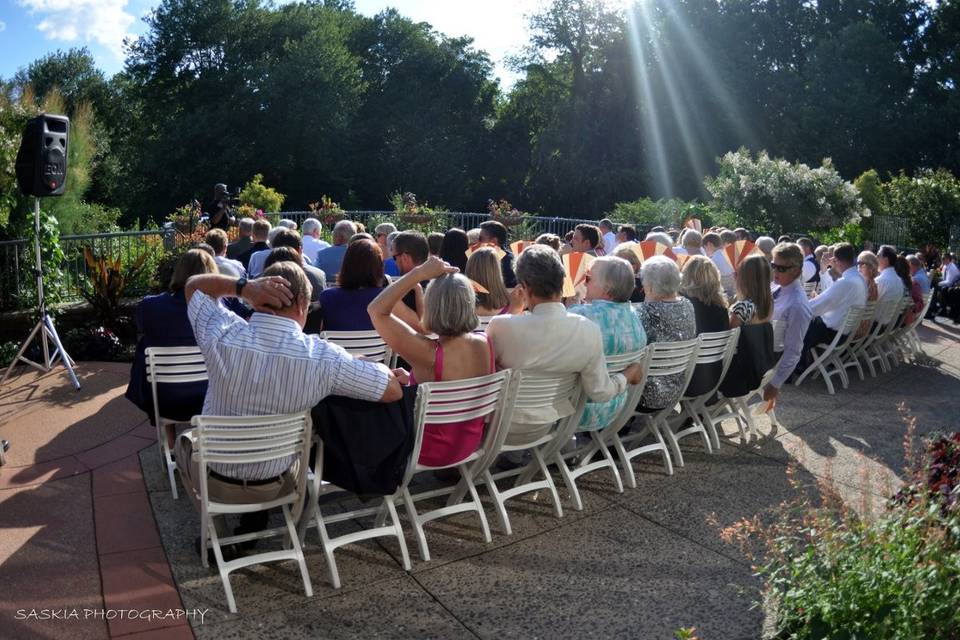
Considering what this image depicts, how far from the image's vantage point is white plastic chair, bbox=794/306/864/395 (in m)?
7.69

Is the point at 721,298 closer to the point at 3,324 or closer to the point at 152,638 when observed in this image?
the point at 152,638

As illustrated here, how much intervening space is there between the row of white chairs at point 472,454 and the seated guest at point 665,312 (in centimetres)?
10

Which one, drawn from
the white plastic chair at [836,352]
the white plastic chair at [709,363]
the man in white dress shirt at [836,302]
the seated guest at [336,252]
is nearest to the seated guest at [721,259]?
the man in white dress shirt at [836,302]

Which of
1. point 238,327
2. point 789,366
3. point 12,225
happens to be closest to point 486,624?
point 238,327

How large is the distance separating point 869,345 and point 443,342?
6.10 metres

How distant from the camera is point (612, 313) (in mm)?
4949

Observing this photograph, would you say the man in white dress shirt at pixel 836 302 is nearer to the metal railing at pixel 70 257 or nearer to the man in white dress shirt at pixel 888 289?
the man in white dress shirt at pixel 888 289

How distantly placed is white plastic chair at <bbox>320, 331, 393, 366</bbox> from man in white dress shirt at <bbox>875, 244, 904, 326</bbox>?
5.31 metres

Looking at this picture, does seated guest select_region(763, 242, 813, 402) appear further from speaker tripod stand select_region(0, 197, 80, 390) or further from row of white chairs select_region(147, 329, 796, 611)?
speaker tripod stand select_region(0, 197, 80, 390)

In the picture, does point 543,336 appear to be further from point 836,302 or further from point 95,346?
point 95,346

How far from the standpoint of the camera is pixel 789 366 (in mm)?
6492

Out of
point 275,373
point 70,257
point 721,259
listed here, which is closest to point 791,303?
point 721,259

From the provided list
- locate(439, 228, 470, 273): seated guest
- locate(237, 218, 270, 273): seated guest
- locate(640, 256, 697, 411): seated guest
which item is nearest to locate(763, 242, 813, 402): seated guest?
locate(640, 256, 697, 411): seated guest

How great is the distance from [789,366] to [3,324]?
761 cm
